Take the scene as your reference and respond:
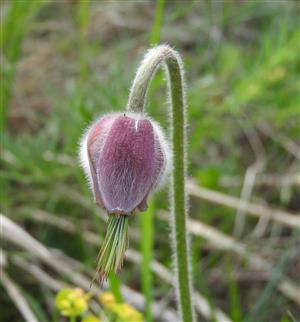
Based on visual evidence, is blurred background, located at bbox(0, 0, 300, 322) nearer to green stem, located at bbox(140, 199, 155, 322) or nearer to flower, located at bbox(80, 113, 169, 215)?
green stem, located at bbox(140, 199, 155, 322)

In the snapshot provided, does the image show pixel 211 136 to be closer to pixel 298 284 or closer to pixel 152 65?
pixel 298 284

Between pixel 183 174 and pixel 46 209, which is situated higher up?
pixel 183 174

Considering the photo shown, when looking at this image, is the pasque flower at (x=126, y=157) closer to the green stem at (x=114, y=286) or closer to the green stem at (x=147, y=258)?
the green stem at (x=114, y=286)

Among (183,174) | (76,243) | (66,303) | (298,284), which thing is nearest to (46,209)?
(76,243)

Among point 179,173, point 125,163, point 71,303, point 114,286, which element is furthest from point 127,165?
point 114,286

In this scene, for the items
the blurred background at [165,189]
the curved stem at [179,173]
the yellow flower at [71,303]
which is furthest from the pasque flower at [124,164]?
the blurred background at [165,189]

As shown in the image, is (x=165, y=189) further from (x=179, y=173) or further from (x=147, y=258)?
(x=179, y=173)

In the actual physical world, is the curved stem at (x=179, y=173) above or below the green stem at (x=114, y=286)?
above
